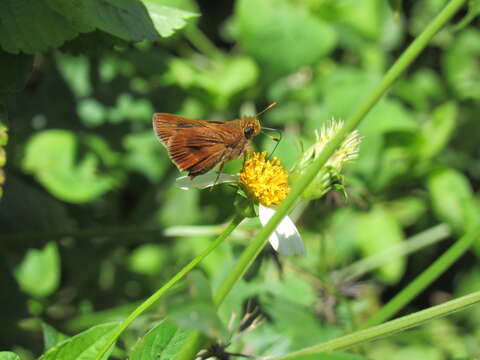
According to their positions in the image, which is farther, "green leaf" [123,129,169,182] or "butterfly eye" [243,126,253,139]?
"green leaf" [123,129,169,182]

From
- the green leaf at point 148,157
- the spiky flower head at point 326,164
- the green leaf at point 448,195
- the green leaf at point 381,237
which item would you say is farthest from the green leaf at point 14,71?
the green leaf at point 381,237

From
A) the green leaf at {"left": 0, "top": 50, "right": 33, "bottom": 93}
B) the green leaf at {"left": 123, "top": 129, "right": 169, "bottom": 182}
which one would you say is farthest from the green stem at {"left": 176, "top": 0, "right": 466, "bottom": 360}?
the green leaf at {"left": 123, "top": 129, "right": 169, "bottom": 182}

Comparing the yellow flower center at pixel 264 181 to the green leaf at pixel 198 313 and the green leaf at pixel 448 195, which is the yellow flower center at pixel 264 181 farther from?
the green leaf at pixel 448 195

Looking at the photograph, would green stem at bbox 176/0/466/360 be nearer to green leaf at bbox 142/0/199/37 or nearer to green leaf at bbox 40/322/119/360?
green leaf at bbox 40/322/119/360

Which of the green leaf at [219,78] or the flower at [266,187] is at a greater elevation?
the flower at [266,187]

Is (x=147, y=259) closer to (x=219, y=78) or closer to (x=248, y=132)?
(x=219, y=78)

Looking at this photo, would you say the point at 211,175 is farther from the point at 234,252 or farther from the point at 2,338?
the point at 2,338

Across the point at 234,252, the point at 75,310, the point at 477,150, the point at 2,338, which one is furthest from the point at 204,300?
the point at 477,150
